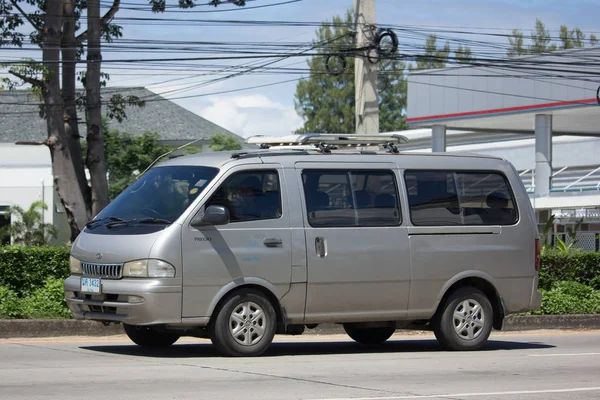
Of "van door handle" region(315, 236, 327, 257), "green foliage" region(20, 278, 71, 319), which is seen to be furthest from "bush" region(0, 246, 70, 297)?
"van door handle" region(315, 236, 327, 257)

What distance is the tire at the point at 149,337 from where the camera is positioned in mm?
12172

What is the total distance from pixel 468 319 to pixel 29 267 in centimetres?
684

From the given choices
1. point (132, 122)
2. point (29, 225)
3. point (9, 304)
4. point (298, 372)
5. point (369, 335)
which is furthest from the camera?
point (132, 122)

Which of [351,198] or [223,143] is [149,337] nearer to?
[351,198]

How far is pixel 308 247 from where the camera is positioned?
1153 cm

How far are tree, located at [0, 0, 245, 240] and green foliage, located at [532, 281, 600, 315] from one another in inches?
396

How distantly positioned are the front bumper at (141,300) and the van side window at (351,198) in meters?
1.84

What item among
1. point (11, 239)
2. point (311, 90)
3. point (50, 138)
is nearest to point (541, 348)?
point (50, 138)

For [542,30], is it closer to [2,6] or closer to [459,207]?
[2,6]

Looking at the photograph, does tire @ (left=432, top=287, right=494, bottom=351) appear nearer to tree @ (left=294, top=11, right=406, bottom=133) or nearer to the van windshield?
the van windshield

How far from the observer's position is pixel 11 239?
43969mm

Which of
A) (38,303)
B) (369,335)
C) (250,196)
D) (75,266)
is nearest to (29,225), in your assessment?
(38,303)

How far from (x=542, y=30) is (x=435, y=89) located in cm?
5005

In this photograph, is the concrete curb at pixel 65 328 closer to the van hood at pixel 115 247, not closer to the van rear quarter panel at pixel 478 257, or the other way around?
the van hood at pixel 115 247
